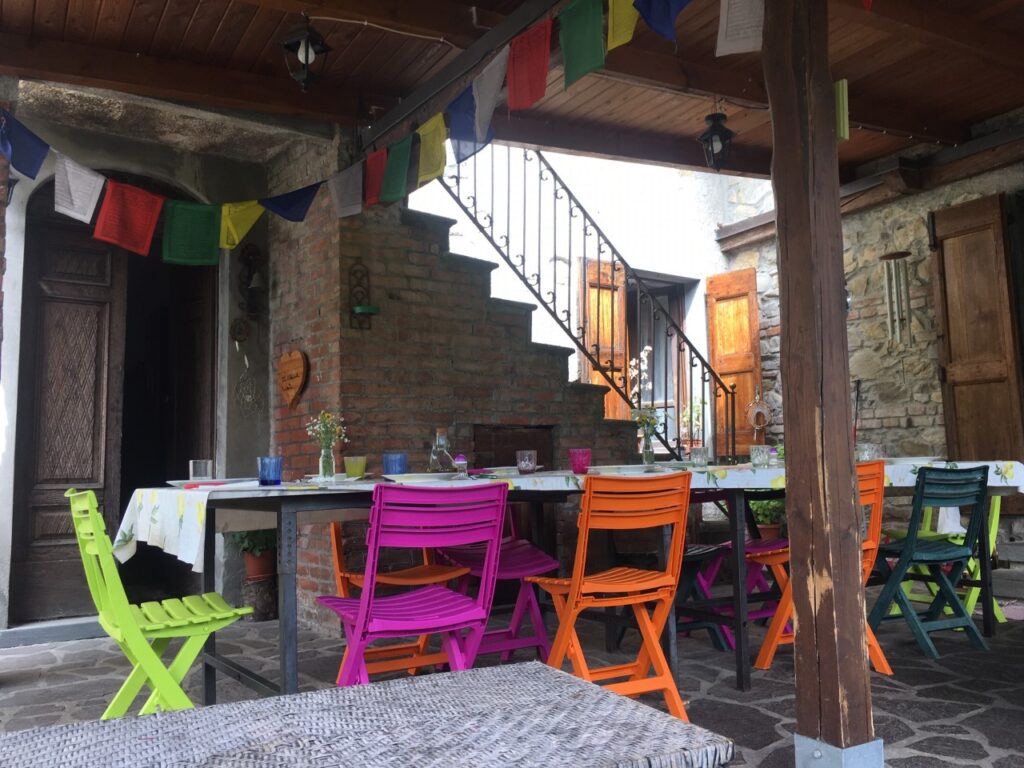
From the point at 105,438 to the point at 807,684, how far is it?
14.8ft

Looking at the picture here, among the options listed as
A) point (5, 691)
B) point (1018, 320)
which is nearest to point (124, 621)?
point (5, 691)

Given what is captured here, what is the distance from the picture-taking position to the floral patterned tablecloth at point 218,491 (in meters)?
2.68

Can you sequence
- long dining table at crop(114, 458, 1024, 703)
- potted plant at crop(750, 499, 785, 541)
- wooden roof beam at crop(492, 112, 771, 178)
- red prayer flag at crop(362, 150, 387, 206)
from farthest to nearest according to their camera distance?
1. potted plant at crop(750, 499, 785, 541)
2. wooden roof beam at crop(492, 112, 771, 178)
3. red prayer flag at crop(362, 150, 387, 206)
4. long dining table at crop(114, 458, 1024, 703)

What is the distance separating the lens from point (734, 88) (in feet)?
16.9

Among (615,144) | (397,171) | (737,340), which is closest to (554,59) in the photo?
(397,171)

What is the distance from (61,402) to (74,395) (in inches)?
3.4

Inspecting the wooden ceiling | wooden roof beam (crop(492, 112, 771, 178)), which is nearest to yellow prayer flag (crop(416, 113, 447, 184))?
the wooden ceiling

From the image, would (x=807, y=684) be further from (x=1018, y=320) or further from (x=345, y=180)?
(x=1018, y=320)

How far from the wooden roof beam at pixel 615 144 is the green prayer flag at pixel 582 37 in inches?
81.1

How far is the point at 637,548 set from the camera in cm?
612

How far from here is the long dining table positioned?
2.61 m

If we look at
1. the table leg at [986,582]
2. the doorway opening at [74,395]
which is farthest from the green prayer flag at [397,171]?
the table leg at [986,582]

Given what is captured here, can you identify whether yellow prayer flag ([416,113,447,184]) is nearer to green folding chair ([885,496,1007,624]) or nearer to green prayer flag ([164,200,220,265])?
green prayer flag ([164,200,220,265])

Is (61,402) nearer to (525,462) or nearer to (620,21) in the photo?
(525,462)
